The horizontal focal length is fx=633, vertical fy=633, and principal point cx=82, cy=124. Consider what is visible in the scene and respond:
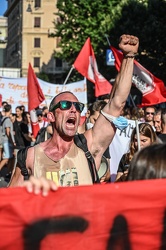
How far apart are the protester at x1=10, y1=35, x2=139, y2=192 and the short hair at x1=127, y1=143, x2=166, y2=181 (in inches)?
54.3

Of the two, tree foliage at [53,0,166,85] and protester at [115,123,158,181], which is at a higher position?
tree foliage at [53,0,166,85]

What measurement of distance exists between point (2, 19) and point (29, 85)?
13462cm

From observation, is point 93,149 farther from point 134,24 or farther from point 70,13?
point 70,13

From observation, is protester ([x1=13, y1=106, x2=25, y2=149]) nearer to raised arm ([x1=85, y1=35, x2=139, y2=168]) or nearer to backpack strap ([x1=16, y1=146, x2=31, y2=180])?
raised arm ([x1=85, y1=35, x2=139, y2=168])

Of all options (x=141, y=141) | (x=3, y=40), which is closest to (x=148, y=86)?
(x=141, y=141)

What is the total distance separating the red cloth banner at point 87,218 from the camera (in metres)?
2.64

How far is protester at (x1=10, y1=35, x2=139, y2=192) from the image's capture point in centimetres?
401

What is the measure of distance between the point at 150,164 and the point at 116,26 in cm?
3249

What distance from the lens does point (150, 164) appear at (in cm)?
255

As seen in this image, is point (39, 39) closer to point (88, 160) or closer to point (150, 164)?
point (88, 160)

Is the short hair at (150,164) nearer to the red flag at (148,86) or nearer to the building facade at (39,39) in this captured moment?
the red flag at (148,86)

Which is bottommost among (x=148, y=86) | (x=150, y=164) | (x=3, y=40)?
(x=3, y=40)

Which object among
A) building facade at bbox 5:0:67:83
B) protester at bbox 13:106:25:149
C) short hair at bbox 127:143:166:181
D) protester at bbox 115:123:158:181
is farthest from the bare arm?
building facade at bbox 5:0:67:83

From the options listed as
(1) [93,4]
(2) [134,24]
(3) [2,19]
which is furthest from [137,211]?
(3) [2,19]
